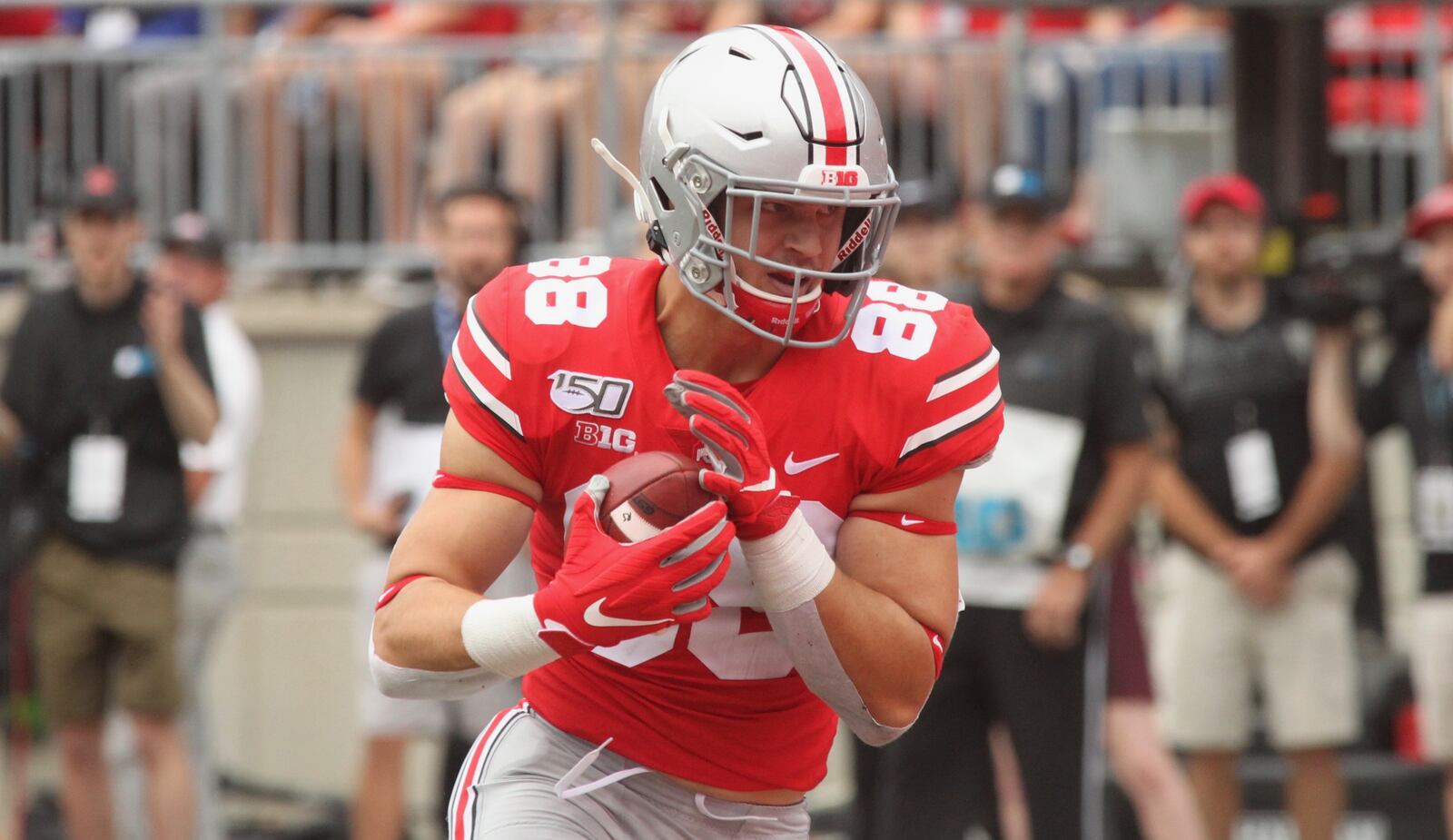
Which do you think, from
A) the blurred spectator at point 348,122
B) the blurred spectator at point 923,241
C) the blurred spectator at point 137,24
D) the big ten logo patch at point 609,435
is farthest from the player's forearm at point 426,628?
the blurred spectator at point 137,24

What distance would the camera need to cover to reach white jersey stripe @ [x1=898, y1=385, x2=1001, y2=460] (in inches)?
128

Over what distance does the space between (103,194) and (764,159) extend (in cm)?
413

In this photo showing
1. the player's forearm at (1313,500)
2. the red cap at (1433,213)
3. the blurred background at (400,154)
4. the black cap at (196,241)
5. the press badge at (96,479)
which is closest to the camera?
the red cap at (1433,213)

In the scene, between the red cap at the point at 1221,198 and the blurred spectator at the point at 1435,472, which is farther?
the red cap at the point at 1221,198

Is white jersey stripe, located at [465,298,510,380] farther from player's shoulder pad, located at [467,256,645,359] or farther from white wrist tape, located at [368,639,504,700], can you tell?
white wrist tape, located at [368,639,504,700]

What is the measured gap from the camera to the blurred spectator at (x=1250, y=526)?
644 cm

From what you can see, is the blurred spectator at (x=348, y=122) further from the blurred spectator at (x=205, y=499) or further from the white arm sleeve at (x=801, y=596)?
the white arm sleeve at (x=801, y=596)

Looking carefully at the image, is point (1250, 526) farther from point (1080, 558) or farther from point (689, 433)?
point (689, 433)

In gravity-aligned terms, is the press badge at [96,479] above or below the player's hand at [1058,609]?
above

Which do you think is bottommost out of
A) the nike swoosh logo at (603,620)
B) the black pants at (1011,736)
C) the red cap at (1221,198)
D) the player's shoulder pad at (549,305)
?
the black pants at (1011,736)

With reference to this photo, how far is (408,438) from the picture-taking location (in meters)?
6.57

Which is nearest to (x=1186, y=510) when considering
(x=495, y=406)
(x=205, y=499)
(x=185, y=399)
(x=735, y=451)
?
(x=185, y=399)

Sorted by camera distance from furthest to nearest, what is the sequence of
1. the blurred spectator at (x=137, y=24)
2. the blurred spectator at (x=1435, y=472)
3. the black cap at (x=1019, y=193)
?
1. the blurred spectator at (x=137, y=24)
2. the blurred spectator at (x=1435, y=472)
3. the black cap at (x=1019, y=193)

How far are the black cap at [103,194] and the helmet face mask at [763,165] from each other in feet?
12.8
